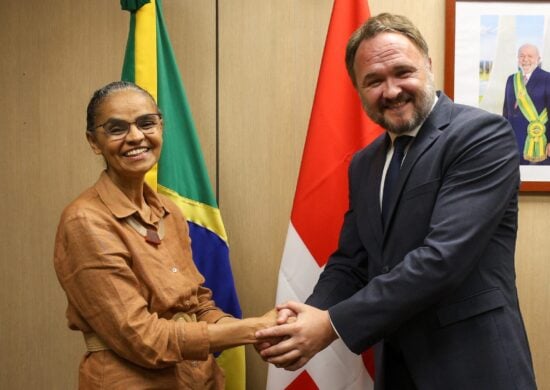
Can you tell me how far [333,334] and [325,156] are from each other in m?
0.75

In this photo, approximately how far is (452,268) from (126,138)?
37.1 inches

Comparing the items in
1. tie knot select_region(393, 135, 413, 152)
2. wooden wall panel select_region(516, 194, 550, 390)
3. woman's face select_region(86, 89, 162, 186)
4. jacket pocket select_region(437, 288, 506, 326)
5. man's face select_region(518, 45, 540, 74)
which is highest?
man's face select_region(518, 45, 540, 74)

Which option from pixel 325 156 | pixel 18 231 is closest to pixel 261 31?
pixel 325 156

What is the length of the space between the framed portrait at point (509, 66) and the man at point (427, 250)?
2.35 ft

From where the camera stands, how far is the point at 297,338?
5.82 ft

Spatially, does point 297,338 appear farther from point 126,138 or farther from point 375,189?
point 126,138

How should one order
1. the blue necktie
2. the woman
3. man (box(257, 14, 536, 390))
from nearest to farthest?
the woman, man (box(257, 14, 536, 390)), the blue necktie

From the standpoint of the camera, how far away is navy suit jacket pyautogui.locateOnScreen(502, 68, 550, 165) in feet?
7.86

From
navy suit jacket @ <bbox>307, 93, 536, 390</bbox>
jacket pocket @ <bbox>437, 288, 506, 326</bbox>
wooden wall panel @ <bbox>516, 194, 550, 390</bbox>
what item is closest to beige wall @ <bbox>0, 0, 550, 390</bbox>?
wooden wall panel @ <bbox>516, 194, 550, 390</bbox>

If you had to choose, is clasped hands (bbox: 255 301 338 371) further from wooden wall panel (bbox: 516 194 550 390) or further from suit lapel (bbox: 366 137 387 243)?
wooden wall panel (bbox: 516 194 550 390)

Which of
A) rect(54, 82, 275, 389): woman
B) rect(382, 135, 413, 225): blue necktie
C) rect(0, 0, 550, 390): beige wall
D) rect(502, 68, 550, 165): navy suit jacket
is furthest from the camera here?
rect(0, 0, 550, 390): beige wall

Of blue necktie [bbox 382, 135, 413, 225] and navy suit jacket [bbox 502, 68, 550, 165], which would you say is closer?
blue necktie [bbox 382, 135, 413, 225]

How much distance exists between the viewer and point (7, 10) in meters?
2.53

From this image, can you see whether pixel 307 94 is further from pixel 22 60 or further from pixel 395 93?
pixel 22 60
